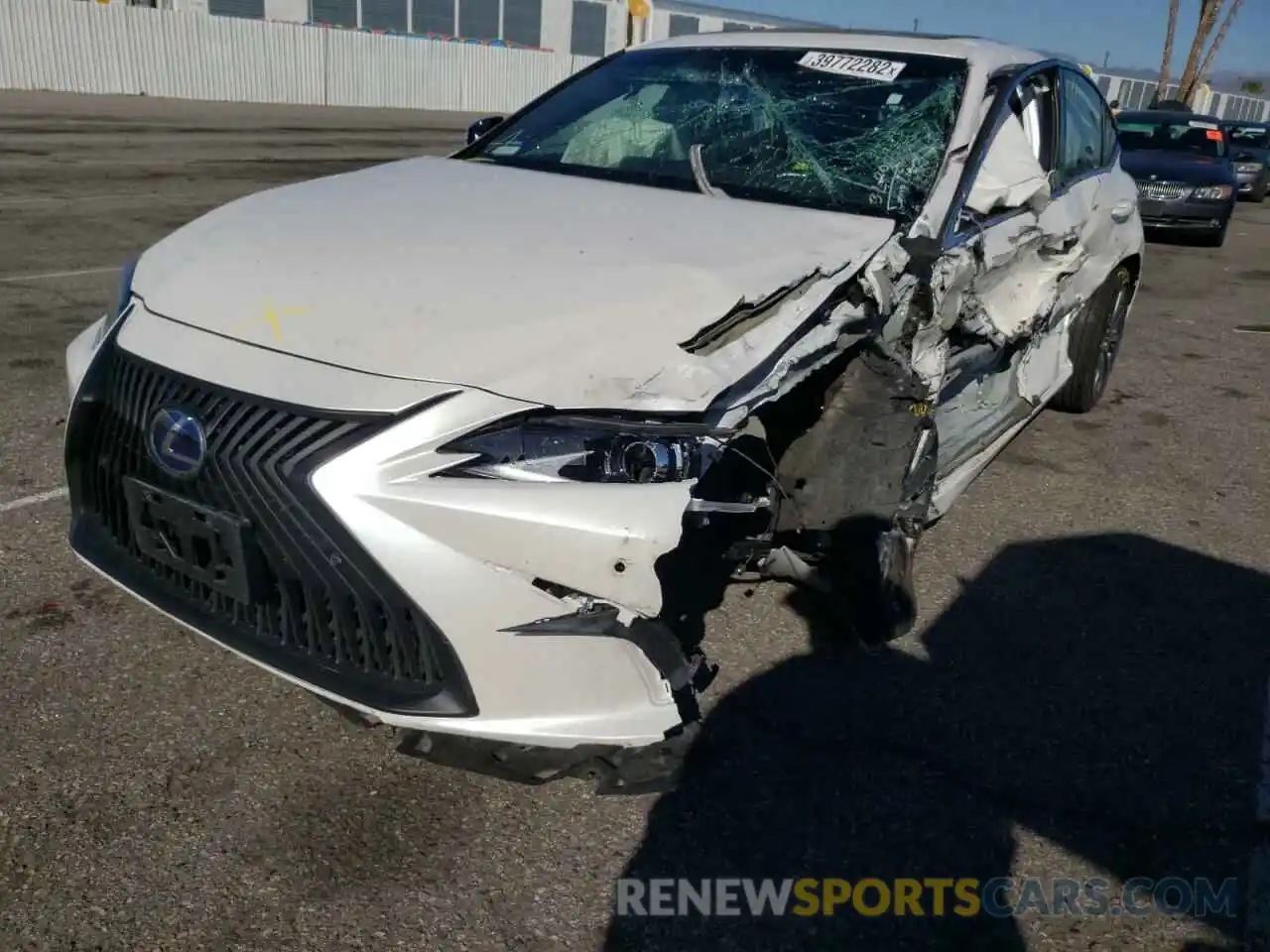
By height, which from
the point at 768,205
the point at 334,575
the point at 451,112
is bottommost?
the point at 451,112

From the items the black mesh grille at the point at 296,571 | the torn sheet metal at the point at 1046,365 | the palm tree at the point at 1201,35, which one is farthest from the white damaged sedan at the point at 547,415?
the palm tree at the point at 1201,35

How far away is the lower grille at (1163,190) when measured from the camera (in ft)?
41.2

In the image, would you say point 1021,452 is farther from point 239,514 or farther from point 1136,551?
point 239,514

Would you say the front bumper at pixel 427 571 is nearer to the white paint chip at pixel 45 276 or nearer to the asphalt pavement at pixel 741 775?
the asphalt pavement at pixel 741 775

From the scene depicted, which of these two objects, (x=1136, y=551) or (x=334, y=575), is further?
(x=1136, y=551)

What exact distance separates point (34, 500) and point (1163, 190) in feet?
41.6

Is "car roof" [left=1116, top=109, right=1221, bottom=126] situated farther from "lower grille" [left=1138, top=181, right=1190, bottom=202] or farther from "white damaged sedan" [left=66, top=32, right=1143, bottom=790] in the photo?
"white damaged sedan" [left=66, top=32, right=1143, bottom=790]

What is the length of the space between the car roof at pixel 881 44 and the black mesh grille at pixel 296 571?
2786 millimetres

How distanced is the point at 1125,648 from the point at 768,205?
71.9 inches

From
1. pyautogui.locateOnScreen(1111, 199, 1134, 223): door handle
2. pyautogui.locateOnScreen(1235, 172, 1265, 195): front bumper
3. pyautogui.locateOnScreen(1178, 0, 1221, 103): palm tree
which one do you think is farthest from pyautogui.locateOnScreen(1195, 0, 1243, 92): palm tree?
pyautogui.locateOnScreen(1111, 199, 1134, 223): door handle

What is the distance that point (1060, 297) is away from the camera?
447 cm

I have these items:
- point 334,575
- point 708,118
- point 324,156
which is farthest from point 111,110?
point 334,575

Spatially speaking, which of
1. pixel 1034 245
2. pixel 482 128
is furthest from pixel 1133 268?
pixel 482 128

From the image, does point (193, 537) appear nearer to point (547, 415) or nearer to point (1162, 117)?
point (547, 415)
